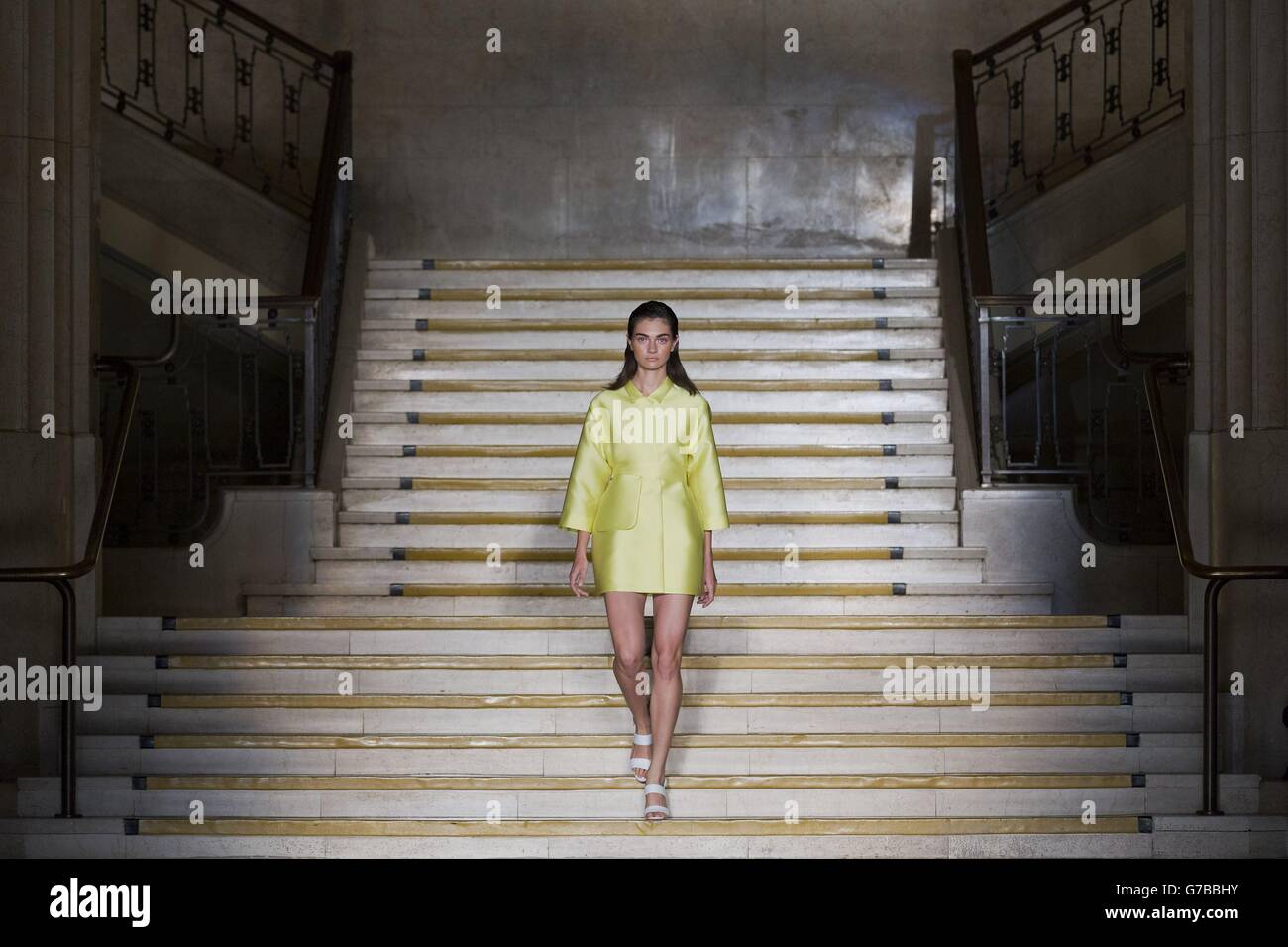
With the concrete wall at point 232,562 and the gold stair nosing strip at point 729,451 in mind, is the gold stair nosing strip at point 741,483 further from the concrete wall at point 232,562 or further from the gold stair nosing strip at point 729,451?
the concrete wall at point 232,562

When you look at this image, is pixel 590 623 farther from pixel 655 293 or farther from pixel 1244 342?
pixel 655 293

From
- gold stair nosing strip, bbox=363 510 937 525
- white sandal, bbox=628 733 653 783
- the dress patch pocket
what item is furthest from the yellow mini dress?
gold stair nosing strip, bbox=363 510 937 525

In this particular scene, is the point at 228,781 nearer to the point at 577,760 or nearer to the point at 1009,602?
the point at 577,760

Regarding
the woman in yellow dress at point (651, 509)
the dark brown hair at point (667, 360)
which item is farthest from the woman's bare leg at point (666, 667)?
the dark brown hair at point (667, 360)

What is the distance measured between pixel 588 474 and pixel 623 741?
1200 mm

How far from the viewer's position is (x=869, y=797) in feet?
21.1

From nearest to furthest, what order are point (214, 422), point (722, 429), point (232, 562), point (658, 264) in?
point (232, 562) → point (722, 429) → point (658, 264) → point (214, 422)

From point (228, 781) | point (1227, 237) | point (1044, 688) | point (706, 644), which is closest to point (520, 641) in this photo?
point (706, 644)

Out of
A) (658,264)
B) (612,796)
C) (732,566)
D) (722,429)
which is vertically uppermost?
(658,264)

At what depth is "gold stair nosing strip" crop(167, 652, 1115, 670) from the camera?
7082 mm

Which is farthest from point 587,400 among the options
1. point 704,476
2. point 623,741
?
point 704,476

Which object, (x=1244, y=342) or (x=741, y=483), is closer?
(x=1244, y=342)

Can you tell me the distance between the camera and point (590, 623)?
24.2ft

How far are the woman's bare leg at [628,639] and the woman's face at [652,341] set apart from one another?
88cm
